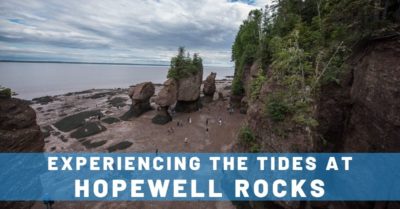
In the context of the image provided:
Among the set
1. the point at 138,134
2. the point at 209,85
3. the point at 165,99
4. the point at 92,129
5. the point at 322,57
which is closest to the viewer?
the point at 322,57

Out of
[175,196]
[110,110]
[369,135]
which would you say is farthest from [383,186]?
[110,110]

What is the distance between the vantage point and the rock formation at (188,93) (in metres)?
33.6

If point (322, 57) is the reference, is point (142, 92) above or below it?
below

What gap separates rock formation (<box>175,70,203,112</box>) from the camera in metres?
33.6


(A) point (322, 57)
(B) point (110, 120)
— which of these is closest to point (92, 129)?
(B) point (110, 120)

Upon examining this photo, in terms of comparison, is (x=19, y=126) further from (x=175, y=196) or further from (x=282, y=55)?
(x=282, y=55)

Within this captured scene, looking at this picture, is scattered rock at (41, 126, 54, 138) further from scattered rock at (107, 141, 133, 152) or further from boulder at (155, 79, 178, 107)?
boulder at (155, 79, 178, 107)

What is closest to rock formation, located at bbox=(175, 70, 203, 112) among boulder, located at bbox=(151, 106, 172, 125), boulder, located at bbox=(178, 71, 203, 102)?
boulder, located at bbox=(178, 71, 203, 102)

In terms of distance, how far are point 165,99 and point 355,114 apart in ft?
85.0

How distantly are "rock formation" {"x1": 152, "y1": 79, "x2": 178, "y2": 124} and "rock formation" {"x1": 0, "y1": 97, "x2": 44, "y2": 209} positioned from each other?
20.0 metres

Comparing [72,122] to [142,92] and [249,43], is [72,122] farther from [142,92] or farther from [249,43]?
[249,43]

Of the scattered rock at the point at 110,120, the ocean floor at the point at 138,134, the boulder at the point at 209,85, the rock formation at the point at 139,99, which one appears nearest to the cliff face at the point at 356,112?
the ocean floor at the point at 138,134

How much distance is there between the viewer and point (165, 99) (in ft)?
101

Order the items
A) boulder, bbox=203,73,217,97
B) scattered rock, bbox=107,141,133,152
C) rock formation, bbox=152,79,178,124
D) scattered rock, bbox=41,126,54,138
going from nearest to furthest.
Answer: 1. scattered rock, bbox=107,141,133,152
2. scattered rock, bbox=41,126,54,138
3. rock formation, bbox=152,79,178,124
4. boulder, bbox=203,73,217,97
